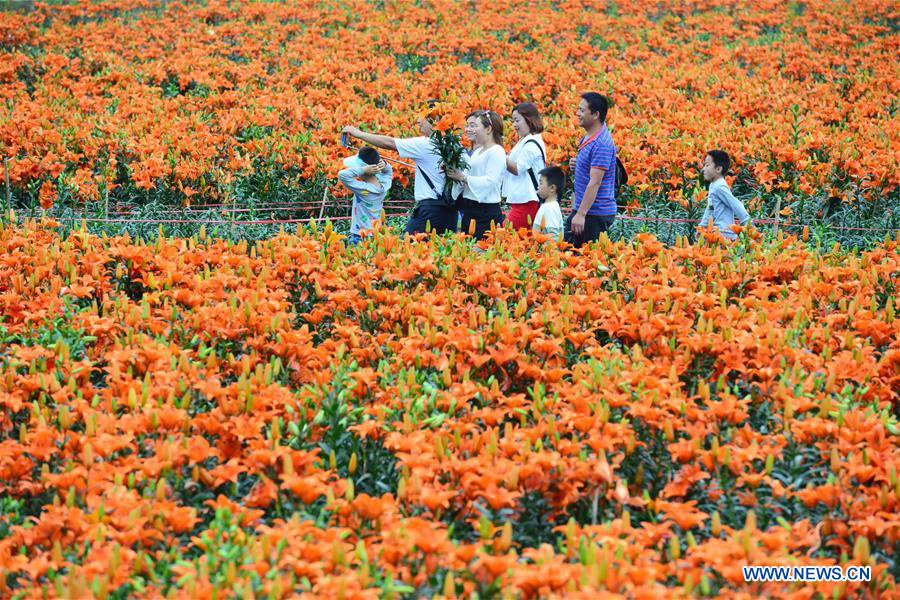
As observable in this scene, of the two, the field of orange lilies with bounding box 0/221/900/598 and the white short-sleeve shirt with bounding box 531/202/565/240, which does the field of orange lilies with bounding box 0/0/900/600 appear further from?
the white short-sleeve shirt with bounding box 531/202/565/240

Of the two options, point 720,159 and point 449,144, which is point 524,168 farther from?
point 720,159

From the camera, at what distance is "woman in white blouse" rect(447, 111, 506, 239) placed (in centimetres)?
596

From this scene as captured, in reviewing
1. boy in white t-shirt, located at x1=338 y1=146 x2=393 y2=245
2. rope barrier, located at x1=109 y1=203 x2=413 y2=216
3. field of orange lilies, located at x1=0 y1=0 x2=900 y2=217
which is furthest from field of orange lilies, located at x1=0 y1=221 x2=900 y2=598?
field of orange lilies, located at x1=0 y1=0 x2=900 y2=217

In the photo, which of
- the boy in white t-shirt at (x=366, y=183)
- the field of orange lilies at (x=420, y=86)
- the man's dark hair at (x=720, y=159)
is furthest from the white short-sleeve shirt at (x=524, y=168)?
the field of orange lilies at (x=420, y=86)

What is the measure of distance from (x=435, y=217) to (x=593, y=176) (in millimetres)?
1075

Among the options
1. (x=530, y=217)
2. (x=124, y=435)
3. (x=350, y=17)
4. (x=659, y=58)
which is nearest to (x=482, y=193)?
(x=530, y=217)

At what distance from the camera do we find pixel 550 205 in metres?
5.99

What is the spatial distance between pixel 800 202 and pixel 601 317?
3.81 meters

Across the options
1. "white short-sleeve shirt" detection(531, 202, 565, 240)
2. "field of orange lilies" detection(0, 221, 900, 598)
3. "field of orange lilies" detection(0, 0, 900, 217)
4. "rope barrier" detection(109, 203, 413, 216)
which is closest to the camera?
"field of orange lilies" detection(0, 221, 900, 598)

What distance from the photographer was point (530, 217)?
612cm

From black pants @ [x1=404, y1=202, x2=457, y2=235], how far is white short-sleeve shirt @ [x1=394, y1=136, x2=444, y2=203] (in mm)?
83

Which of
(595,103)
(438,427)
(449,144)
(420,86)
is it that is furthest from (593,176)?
(420,86)

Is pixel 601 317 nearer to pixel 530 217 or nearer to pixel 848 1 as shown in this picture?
pixel 530 217

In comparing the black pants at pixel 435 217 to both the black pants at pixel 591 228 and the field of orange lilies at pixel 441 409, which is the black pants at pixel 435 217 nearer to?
the field of orange lilies at pixel 441 409
